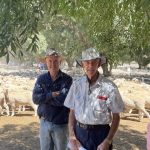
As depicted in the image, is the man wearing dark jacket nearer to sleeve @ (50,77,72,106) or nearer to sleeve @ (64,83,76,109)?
sleeve @ (50,77,72,106)

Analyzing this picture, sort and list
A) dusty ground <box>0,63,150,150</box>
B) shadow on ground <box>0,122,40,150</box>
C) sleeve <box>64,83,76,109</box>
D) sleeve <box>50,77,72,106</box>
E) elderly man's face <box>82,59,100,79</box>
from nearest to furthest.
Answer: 1. elderly man's face <box>82,59,100,79</box>
2. sleeve <box>64,83,76,109</box>
3. sleeve <box>50,77,72,106</box>
4. shadow on ground <box>0,122,40,150</box>
5. dusty ground <box>0,63,150,150</box>

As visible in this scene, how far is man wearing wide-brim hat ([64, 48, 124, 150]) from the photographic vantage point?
425 cm

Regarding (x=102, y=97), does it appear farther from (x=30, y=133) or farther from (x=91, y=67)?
(x=30, y=133)

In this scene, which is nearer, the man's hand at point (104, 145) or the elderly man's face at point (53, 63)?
the man's hand at point (104, 145)

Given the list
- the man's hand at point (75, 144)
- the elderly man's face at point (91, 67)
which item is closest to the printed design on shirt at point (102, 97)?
the elderly man's face at point (91, 67)

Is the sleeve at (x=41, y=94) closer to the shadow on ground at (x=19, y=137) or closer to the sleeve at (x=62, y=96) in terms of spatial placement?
the sleeve at (x=62, y=96)

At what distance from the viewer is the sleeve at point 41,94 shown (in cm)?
530

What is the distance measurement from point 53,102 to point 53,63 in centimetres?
47

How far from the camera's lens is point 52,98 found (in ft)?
17.3

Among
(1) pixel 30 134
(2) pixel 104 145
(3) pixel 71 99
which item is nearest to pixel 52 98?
(3) pixel 71 99

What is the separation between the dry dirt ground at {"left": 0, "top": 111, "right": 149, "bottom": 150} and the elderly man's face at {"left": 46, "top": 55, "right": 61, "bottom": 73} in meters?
4.46

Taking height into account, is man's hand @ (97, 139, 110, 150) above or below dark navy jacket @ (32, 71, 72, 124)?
below

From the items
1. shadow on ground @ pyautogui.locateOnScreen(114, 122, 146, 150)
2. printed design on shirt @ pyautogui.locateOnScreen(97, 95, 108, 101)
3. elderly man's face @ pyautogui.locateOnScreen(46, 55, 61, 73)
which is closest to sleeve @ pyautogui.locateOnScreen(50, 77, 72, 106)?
elderly man's face @ pyautogui.locateOnScreen(46, 55, 61, 73)

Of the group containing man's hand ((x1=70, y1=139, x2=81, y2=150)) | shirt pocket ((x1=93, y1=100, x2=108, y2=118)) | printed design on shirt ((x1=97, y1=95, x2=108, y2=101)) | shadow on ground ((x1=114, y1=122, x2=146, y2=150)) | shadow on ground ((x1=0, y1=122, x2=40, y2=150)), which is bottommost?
shadow on ground ((x1=114, y1=122, x2=146, y2=150))
